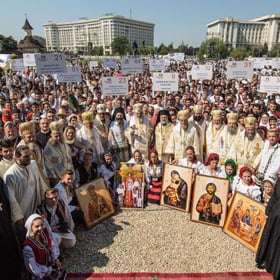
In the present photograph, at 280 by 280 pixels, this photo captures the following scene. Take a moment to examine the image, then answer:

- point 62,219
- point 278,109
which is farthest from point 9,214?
point 278,109

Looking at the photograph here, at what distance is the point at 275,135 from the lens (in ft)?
18.6

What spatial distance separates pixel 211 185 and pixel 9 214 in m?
3.59

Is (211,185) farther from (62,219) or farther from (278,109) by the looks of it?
(278,109)

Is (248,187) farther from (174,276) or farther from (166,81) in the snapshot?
(166,81)

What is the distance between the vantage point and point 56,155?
5.62 metres

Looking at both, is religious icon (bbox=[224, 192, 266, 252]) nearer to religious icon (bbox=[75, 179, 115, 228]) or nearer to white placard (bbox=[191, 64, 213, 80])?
religious icon (bbox=[75, 179, 115, 228])

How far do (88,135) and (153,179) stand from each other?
1.85 m

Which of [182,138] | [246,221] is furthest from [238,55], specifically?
[246,221]

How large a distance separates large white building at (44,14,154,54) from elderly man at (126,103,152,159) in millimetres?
131971

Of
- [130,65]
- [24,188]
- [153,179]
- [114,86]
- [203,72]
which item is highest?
[130,65]

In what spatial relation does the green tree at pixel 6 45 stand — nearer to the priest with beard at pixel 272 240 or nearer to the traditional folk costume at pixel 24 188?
the traditional folk costume at pixel 24 188

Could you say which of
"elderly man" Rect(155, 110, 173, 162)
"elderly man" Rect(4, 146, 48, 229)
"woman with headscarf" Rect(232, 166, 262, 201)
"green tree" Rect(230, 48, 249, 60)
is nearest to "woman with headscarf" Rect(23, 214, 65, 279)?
"elderly man" Rect(4, 146, 48, 229)

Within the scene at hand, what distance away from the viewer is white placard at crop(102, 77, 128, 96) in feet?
30.8

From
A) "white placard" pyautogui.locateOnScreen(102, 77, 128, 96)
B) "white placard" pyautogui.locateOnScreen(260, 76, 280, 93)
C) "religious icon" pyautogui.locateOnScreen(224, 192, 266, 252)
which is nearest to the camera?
"religious icon" pyautogui.locateOnScreen(224, 192, 266, 252)
